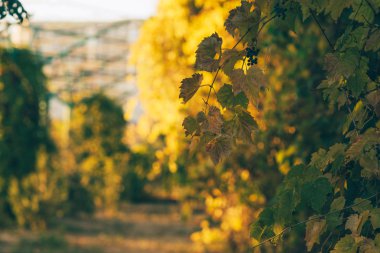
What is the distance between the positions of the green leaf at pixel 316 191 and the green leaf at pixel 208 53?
42 cm

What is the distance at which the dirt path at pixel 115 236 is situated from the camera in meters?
10.2

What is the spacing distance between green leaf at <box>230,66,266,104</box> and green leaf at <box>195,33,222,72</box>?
0.06 metres

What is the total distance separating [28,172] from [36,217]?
102cm

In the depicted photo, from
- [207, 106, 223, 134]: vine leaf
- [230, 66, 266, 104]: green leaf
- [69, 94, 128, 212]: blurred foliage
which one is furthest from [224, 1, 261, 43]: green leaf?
[69, 94, 128, 212]: blurred foliage

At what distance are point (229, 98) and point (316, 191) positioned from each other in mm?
353

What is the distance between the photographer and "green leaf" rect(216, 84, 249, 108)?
1712 millimetres

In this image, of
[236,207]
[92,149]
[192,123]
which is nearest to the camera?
[192,123]

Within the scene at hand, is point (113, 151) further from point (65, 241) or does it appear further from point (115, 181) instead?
point (65, 241)

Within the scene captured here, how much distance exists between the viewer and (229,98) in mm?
1726

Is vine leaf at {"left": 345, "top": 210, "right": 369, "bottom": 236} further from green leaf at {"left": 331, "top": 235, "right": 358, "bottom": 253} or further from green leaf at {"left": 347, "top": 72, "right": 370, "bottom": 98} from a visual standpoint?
green leaf at {"left": 347, "top": 72, "right": 370, "bottom": 98}

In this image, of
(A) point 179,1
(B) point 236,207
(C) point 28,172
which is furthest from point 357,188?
(C) point 28,172

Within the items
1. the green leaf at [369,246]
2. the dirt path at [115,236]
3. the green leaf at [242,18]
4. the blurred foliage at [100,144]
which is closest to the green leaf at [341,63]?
the green leaf at [242,18]

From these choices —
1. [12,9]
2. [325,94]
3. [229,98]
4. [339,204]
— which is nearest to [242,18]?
[229,98]

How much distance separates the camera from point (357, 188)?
204cm
